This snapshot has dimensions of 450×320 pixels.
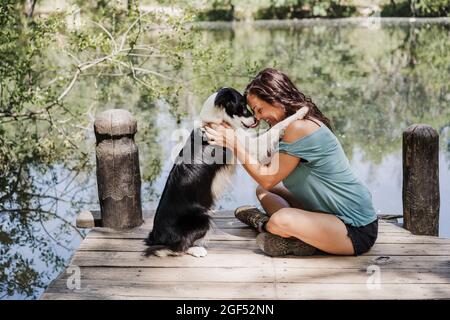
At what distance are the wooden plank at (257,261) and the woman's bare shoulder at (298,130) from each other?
68 cm

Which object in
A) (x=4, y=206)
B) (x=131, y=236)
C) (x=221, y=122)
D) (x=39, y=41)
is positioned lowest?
(x=4, y=206)

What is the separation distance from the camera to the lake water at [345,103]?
656cm

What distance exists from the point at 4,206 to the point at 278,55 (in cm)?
1218

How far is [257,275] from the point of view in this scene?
309 centimetres

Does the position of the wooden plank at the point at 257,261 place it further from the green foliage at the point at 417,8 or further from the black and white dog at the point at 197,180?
the green foliage at the point at 417,8

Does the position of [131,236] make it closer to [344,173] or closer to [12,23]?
[344,173]

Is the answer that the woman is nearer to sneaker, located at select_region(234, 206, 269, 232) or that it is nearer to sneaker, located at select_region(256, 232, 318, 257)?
sneaker, located at select_region(256, 232, 318, 257)

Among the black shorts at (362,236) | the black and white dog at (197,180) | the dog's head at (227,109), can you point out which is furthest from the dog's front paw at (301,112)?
the black shorts at (362,236)

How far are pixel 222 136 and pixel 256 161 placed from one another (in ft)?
0.79

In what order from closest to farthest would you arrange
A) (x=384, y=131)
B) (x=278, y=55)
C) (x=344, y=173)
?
(x=344, y=173)
(x=384, y=131)
(x=278, y=55)

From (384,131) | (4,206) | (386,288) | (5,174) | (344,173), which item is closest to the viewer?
(386,288)

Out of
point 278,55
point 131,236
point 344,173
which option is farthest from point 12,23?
point 278,55

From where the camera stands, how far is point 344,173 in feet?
10.7

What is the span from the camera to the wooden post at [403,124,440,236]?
3.65 metres
